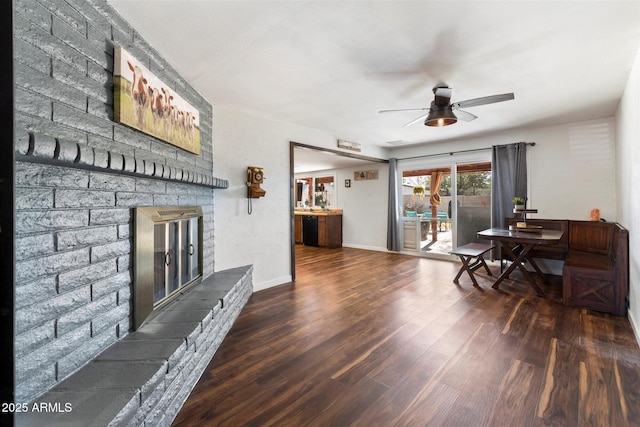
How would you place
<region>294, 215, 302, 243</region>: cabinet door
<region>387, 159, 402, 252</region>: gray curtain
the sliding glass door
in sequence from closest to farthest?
the sliding glass door
<region>387, 159, 402, 252</region>: gray curtain
<region>294, 215, 302, 243</region>: cabinet door

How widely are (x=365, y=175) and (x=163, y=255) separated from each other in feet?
17.2

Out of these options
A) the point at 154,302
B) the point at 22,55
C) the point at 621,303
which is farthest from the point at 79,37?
the point at 621,303

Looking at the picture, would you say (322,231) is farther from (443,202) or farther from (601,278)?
(601,278)

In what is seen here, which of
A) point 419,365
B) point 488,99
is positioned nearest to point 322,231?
point 488,99

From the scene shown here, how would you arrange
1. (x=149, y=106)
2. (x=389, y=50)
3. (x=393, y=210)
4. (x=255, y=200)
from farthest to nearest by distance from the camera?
(x=393, y=210) < (x=255, y=200) < (x=389, y=50) < (x=149, y=106)

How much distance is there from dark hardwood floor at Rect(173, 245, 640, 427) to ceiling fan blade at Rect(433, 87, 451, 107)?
6.82ft

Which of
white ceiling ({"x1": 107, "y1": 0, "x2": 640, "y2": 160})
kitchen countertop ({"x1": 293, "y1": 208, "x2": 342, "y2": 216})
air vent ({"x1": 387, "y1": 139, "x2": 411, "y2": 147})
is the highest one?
air vent ({"x1": 387, "y1": 139, "x2": 411, "y2": 147})

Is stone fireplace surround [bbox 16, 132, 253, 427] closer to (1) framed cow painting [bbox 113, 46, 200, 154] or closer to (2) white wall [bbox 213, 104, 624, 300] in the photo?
(1) framed cow painting [bbox 113, 46, 200, 154]

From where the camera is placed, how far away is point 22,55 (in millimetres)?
1076

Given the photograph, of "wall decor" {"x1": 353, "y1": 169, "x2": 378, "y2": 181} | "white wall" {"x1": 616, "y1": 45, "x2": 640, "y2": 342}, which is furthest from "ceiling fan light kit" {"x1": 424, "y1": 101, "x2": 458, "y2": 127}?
"wall decor" {"x1": 353, "y1": 169, "x2": 378, "y2": 181}

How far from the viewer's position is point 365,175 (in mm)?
6668

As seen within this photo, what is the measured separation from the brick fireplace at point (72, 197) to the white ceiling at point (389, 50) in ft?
1.59

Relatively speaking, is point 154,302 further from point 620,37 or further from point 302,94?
point 620,37

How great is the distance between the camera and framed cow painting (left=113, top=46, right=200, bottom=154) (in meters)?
1.57
